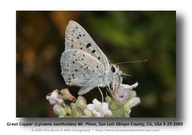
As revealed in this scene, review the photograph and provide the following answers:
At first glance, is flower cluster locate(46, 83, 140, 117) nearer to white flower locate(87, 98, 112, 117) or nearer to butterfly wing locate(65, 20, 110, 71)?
white flower locate(87, 98, 112, 117)

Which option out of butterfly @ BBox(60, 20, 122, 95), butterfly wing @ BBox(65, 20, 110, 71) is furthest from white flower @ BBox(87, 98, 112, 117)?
butterfly wing @ BBox(65, 20, 110, 71)

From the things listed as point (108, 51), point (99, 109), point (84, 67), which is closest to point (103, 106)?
point (99, 109)

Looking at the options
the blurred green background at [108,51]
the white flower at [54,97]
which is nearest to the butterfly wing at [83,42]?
the blurred green background at [108,51]

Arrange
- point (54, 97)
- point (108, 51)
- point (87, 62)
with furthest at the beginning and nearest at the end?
point (108, 51), point (54, 97), point (87, 62)

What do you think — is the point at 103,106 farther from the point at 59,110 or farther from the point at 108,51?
the point at 108,51

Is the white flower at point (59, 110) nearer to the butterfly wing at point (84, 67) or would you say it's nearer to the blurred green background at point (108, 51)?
the blurred green background at point (108, 51)
